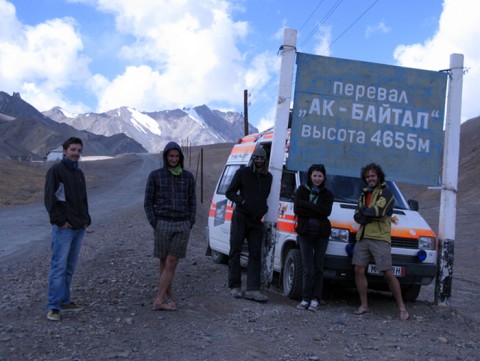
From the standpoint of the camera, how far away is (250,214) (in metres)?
7.62

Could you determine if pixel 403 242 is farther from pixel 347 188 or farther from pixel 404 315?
pixel 347 188

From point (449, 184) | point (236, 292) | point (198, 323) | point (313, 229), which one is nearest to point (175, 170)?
point (198, 323)

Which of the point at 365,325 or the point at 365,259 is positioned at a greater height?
the point at 365,259

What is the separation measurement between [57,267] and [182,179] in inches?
65.1

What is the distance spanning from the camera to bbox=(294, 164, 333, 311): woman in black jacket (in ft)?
23.7

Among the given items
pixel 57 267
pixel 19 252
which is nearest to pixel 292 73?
pixel 57 267

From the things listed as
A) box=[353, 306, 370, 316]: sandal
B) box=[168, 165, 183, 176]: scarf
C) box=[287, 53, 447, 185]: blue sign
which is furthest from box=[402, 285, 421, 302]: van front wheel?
box=[168, 165, 183, 176]: scarf

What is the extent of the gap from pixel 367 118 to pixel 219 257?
404cm

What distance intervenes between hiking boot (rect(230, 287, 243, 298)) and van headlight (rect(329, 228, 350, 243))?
1405mm

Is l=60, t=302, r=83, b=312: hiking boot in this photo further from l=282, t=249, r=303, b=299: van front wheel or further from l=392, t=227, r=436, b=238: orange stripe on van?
l=392, t=227, r=436, b=238: orange stripe on van

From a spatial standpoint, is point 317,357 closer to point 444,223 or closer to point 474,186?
point 444,223

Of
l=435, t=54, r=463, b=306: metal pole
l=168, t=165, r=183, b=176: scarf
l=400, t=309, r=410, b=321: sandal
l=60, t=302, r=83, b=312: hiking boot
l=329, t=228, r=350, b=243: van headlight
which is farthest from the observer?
l=435, t=54, r=463, b=306: metal pole

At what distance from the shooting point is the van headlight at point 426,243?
775 cm

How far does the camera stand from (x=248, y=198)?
757 cm
